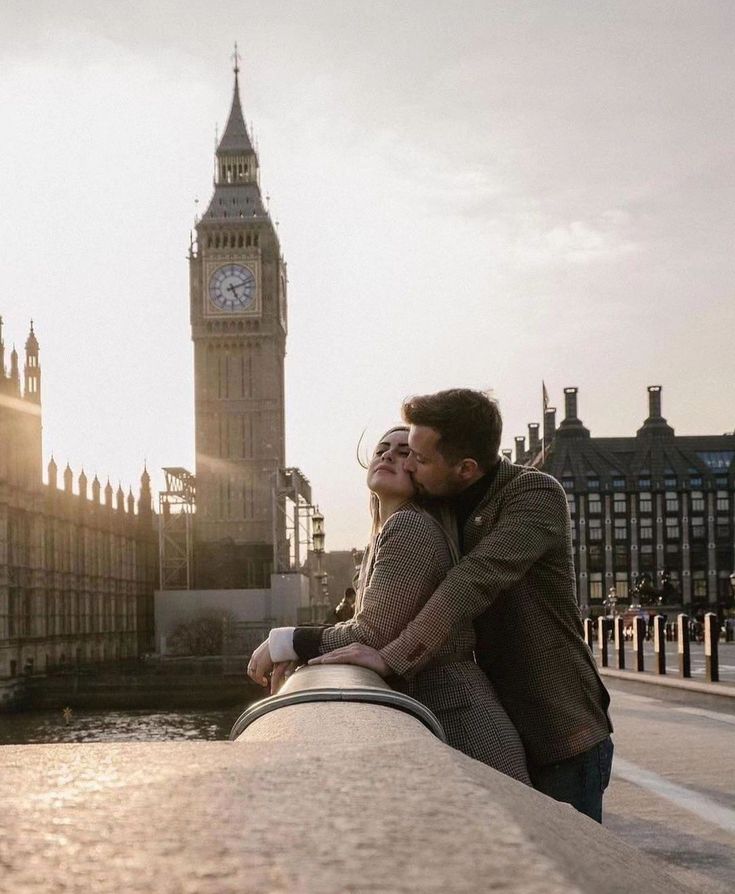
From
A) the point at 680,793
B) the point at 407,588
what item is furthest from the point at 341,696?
the point at 680,793

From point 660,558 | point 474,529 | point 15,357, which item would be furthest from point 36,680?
point 660,558

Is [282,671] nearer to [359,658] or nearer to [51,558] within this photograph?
[359,658]

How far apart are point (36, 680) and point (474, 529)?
43.7m

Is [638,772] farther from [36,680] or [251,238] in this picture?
[251,238]

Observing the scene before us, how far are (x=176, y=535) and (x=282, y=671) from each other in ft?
220

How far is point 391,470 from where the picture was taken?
277cm

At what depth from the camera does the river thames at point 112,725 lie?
36.6 meters

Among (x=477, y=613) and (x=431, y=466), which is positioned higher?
(x=431, y=466)

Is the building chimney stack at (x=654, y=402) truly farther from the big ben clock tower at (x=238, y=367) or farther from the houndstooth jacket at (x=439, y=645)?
the houndstooth jacket at (x=439, y=645)

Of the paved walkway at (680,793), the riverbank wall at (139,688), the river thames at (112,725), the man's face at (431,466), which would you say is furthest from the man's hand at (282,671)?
the riverbank wall at (139,688)

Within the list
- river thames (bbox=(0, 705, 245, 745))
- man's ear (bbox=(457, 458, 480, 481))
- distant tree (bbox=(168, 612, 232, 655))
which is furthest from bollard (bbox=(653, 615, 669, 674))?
distant tree (bbox=(168, 612, 232, 655))

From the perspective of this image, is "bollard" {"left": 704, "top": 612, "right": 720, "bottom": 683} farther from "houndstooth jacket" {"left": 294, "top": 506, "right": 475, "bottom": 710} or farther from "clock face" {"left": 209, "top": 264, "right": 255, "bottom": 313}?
"clock face" {"left": 209, "top": 264, "right": 255, "bottom": 313}

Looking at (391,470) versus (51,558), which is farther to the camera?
(51,558)

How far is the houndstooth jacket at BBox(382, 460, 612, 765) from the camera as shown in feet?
8.16
